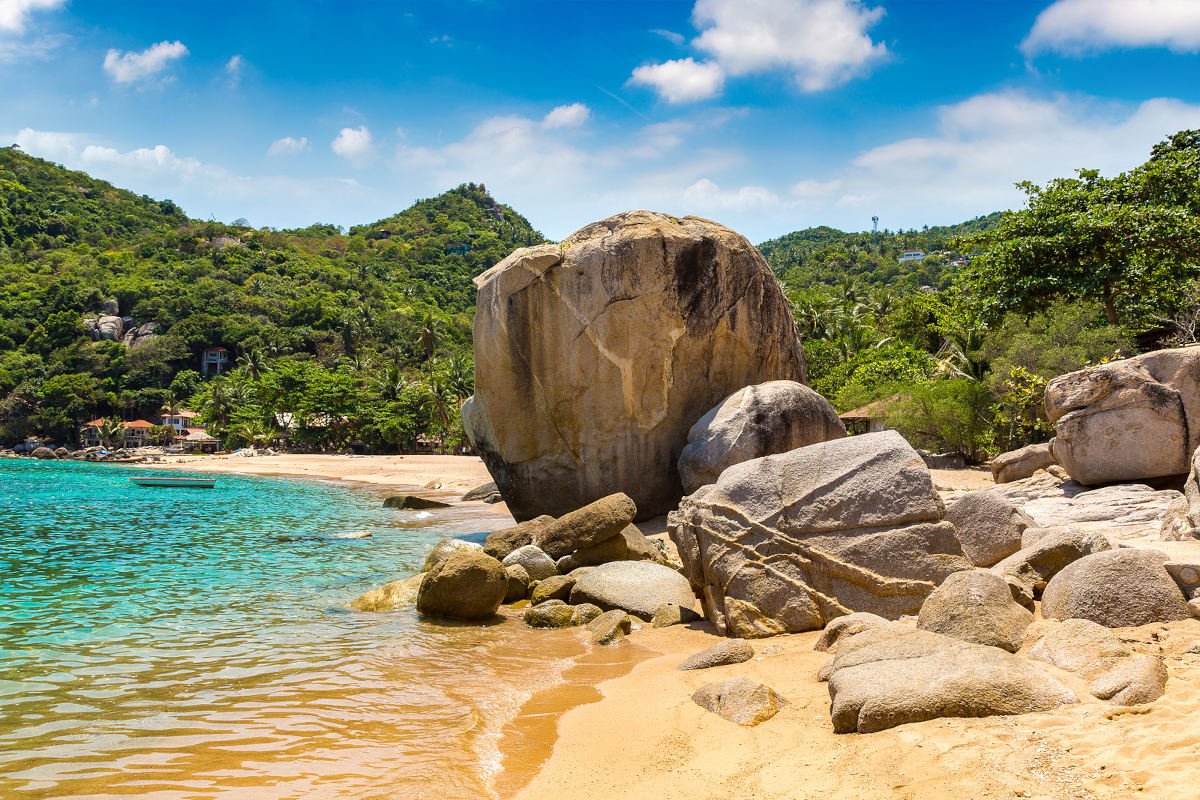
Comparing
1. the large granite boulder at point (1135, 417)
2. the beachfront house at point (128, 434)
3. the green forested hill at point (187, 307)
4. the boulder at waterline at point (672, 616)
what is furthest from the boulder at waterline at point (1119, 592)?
the beachfront house at point (128, 434)

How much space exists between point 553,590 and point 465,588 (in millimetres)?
1362

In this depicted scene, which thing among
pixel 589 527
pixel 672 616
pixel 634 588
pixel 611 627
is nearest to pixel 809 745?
pixel 611 627

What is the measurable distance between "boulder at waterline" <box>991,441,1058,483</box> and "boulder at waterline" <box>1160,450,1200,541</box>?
21.1 ft

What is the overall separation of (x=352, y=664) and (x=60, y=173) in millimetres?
132844

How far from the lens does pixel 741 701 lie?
17.4 ft

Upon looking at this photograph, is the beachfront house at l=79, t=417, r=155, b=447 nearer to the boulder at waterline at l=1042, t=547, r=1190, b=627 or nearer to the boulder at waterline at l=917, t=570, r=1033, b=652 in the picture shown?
the boulder at waterline at l=917, t=570, r=1033, b=652

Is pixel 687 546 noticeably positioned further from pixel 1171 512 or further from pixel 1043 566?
pixel 1171 512

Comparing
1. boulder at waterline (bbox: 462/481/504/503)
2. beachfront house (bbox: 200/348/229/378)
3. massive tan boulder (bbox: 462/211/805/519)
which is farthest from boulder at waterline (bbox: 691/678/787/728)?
beachfront house (bbox: 200/348/229/378)

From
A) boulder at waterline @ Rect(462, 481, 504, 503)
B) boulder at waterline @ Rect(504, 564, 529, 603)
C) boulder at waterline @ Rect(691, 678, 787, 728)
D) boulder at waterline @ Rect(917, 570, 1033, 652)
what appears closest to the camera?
boulder at waterline @ Rect(691, 678, 787, 728)

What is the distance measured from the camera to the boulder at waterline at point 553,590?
10.2m

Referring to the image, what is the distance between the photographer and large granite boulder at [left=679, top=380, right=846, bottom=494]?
12375 mm

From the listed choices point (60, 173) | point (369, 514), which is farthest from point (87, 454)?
point (60, 173)

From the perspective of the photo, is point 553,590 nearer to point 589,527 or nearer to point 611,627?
point 589,527

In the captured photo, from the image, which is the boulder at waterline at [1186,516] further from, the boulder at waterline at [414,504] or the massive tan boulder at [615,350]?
the boulder at waterline at [414,504]
